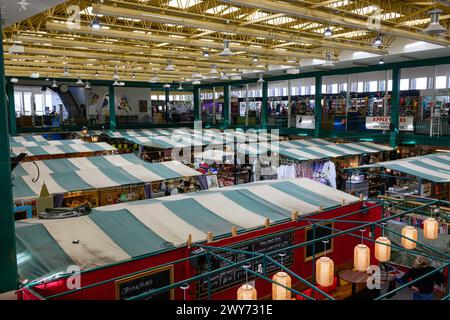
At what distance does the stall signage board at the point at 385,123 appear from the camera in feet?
67.4

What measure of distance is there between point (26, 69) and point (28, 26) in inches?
510

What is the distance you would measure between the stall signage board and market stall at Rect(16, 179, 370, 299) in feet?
42.5

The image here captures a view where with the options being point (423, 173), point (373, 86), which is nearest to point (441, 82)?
point (373, 86)

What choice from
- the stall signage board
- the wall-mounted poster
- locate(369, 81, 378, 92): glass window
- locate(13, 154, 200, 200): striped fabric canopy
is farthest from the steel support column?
the stall signage board

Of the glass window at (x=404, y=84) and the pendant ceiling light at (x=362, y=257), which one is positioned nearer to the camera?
the pendant ceiling light at (x=362, y=257)

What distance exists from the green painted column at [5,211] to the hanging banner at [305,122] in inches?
909

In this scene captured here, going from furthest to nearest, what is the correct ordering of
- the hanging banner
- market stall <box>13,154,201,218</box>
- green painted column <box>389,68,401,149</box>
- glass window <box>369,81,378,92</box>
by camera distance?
the hanging banner < glass window <box>369,81,378,92</box> < green painted column <box>389,68,401,149</box> < market stall <box>13,154,201,218</box>

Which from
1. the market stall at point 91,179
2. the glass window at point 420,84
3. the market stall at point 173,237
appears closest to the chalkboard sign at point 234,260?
the market stall at point 173,237

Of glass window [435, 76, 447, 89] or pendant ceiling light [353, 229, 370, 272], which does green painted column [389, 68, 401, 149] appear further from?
pendant ceiling light [353, 229, 370, 272]

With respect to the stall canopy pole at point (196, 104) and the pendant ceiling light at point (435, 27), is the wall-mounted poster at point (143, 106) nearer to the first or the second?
the stall canopy pole at point (196, 104)

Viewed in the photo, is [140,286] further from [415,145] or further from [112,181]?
[415,145]

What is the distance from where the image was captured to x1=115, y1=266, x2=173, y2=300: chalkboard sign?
19.2 ft

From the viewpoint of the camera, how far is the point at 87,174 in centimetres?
1192
